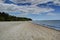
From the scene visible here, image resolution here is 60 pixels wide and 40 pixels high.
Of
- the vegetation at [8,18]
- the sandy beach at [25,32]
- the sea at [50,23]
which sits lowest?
the sandy beach at [25,32]

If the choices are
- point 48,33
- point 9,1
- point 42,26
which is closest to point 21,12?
point 9,1

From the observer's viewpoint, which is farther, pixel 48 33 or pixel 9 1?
pixel 9 1

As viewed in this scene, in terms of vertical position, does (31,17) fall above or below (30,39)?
above

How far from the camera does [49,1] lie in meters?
1.65

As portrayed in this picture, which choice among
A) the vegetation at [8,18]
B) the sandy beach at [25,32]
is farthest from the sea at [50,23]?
the vegetation at [8,18]

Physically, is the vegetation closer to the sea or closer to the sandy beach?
the sandy beach

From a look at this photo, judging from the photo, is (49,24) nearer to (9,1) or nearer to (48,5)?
(48,5)

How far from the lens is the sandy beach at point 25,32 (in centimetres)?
158

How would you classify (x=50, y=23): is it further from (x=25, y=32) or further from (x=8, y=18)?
(x=8, y=18)

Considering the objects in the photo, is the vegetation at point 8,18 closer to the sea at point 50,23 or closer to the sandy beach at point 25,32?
the sandy beach at point 25,32

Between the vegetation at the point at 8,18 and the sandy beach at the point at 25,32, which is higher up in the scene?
the vegetation at the point at 8,18

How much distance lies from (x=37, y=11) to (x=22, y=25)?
0.26 m

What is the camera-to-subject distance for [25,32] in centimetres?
161

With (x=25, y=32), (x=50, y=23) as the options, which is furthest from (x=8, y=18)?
(x=50, y=23)
